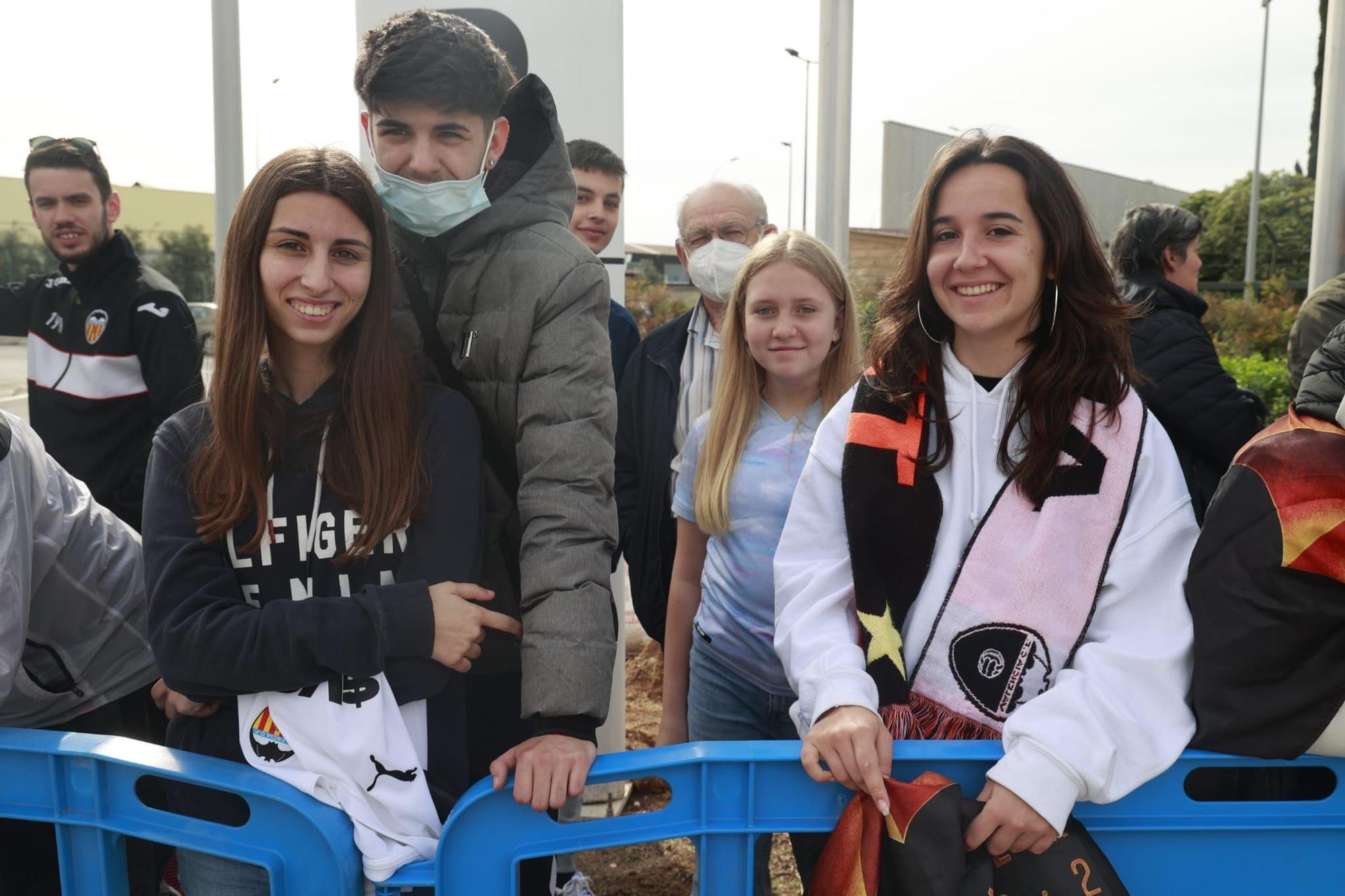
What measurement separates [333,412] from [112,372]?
87.6 inches

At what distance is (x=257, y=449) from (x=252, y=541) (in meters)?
0.15

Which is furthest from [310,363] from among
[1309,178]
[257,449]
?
[1309,178]

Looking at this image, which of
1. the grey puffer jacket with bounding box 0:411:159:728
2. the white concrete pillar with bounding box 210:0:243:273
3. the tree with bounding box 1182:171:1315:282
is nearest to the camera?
the grey puffer jacket with bounding box 0:411:159:728

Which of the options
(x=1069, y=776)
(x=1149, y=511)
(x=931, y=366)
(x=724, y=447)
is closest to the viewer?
(x=1069, y=776)

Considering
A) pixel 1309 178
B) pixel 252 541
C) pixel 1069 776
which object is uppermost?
pixel 1309 178

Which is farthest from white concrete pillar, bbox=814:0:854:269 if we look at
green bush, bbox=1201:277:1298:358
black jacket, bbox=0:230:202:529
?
green bush, bbox=1201:277:1298:358

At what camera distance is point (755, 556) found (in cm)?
243

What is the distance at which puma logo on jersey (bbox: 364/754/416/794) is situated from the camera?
4.96 ft

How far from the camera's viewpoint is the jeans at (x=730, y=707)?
2387 millimetres

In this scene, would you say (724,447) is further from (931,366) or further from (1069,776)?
(1069,776)

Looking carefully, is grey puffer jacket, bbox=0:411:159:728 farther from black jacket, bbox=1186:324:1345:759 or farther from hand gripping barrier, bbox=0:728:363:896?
black jacket, bbox=1186:324:1345:759

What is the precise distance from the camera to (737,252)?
3.29m

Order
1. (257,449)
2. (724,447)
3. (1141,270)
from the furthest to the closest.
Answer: (1141,270), (724,447), (257,449)

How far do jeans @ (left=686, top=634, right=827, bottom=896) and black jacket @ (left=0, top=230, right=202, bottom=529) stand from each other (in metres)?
2.05
